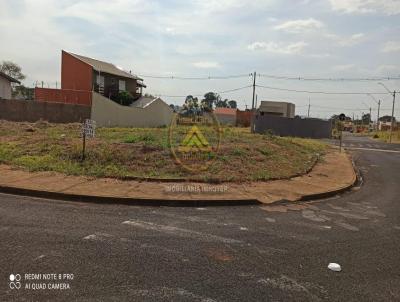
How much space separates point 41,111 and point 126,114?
991cm

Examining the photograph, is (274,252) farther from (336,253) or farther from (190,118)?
(190,118)

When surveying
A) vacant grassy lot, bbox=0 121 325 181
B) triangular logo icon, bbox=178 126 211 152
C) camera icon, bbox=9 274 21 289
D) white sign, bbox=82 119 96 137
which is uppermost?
white sign, bbox=82 119 96 137

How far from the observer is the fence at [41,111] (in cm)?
3212

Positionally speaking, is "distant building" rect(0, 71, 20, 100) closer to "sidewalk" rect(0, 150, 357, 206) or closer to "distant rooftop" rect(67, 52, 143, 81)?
"distant rooftop" rect(67, 52, 143, 81)

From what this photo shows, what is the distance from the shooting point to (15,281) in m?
4.15

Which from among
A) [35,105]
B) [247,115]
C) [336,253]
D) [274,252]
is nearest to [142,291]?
[274,252]

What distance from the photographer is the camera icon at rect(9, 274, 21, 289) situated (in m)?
4.04

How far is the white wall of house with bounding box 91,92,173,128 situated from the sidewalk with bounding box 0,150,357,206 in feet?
84.3

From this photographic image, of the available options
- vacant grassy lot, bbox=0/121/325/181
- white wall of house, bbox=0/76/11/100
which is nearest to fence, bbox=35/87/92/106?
white wall of house, bbox=0/76/11/100

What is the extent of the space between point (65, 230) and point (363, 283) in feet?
13.8

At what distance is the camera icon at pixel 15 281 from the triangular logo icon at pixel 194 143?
923cm

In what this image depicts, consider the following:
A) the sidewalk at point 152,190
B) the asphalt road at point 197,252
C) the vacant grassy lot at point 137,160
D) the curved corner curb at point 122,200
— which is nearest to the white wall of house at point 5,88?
the vacant grassy lot at point 137,160

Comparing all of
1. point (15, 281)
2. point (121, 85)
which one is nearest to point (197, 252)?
point (15, 281)

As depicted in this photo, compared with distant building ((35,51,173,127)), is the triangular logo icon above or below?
below
